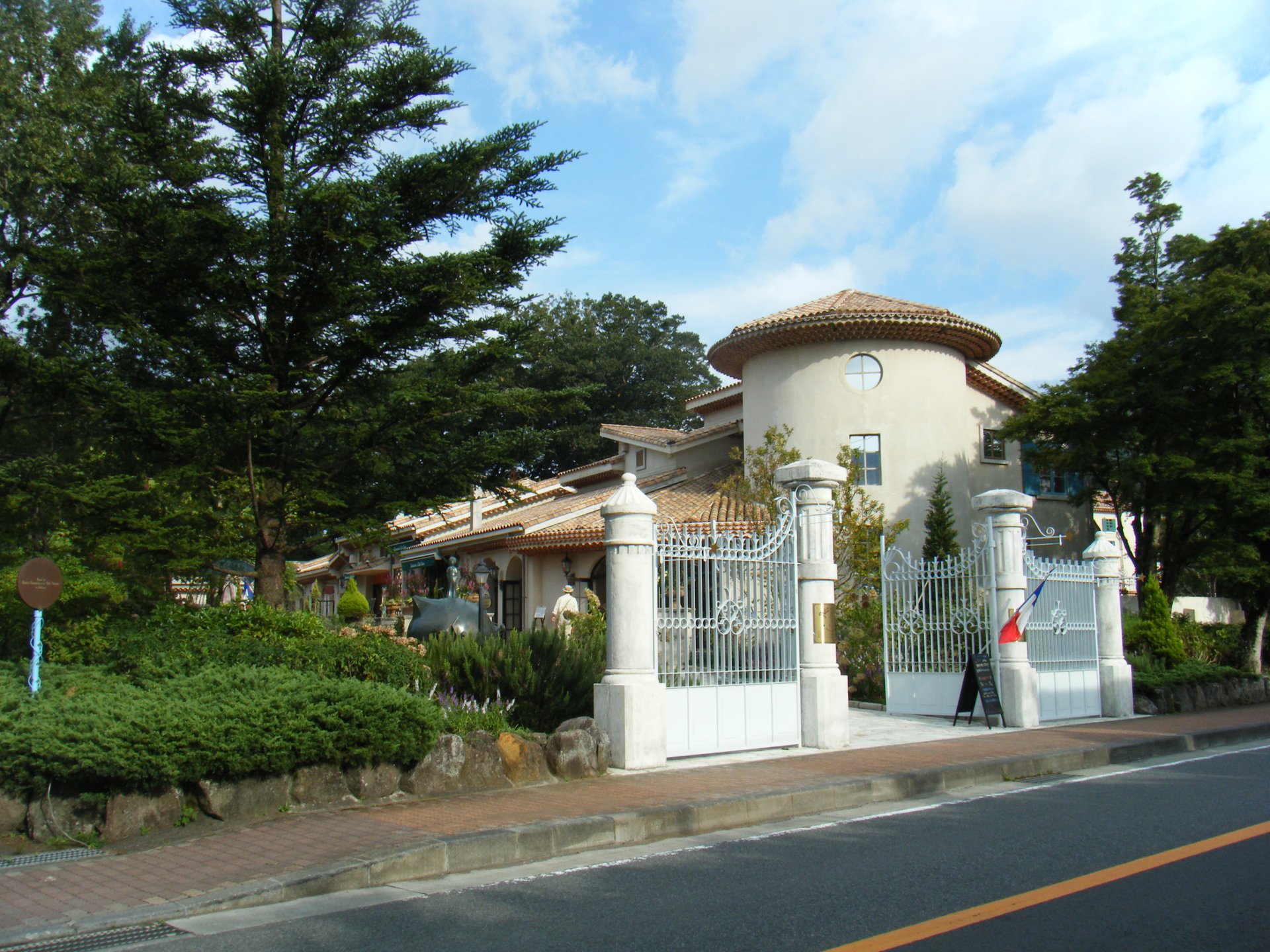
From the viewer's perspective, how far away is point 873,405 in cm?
2458

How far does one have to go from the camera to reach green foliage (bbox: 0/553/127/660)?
1084cm

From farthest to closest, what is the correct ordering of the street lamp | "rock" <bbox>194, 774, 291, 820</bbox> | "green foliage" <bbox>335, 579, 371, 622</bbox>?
"green foliage" <bbox>335, 579, 371, 622</bbox> < the street lamp < "rock" <bbox>194, 774, 291, 820</bbox>

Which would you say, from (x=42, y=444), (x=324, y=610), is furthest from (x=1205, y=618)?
(x=42, y=444)

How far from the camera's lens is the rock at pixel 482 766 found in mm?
8898

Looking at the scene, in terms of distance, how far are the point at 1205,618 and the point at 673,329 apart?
86.1 feet

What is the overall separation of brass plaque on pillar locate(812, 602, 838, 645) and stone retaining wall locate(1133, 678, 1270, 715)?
25.7 ft

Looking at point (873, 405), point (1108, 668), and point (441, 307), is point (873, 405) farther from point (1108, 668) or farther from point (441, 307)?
point (441, 307)

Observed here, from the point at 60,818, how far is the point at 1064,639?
1352 cm

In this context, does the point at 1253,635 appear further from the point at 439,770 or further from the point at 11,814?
the point at 11,814

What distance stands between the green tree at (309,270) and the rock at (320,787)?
372 cm

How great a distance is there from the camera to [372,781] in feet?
27.5

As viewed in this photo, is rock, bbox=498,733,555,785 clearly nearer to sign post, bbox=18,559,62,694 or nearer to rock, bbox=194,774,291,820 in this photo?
rock, bbox=194,774,291,820

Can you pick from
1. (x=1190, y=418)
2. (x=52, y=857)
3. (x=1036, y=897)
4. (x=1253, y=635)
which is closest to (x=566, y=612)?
(x=52, y=857)

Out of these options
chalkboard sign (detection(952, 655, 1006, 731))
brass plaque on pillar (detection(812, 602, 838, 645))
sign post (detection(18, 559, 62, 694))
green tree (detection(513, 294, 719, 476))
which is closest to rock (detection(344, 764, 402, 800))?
sign post (detection(18, 559, 62, 694))
